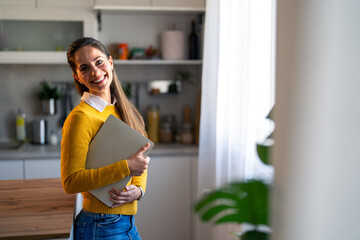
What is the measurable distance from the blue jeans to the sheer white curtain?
1.89ft

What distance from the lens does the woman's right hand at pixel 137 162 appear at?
51.6 inches

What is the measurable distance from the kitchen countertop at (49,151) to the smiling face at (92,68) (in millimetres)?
1294

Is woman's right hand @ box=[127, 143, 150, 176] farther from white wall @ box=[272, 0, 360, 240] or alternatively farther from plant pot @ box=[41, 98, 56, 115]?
plant pot @ box=[41, 98, 56, 115]

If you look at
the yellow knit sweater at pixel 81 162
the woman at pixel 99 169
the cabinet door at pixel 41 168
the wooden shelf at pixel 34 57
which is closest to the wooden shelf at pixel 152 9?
the wooden shelf at pixel 34 57

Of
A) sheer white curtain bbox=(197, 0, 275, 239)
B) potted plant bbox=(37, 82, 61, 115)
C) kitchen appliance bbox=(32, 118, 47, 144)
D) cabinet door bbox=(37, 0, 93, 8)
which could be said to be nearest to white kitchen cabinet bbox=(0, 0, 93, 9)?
cabinet door bbox=(37, 0, 93, 8)

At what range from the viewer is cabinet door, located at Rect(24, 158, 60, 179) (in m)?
2.58

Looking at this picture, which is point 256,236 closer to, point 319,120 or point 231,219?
point 231,219

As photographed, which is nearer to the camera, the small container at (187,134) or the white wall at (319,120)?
the white wall at (319,120)

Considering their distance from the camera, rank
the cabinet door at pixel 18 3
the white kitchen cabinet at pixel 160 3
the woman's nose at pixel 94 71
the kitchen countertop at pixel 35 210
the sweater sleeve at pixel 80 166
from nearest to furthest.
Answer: the kitchen countertop at pixel 35 210 → the sweater sleeve at pixel 80 166 → the woman's nose at pixel 94 71 → the cabinet door at pixel 18 3 → the white kitchen cabinet at pixel 160 3

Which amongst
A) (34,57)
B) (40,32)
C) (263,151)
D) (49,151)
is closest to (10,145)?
(49,151)

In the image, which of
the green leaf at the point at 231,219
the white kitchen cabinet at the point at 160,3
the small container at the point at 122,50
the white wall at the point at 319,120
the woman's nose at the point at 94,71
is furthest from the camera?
the small container at the point at 122,50

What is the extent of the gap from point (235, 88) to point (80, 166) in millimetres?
891

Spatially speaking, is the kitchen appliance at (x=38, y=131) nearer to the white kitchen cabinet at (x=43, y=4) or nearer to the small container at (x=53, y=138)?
the small container at (x=53, y=138)

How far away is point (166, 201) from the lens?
108 inches
